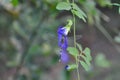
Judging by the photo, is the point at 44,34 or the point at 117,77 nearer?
the point at 44,34

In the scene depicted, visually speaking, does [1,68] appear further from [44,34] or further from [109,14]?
[109,14]

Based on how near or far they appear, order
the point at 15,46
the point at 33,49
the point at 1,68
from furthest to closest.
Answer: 1. the point at 1,68
2. the point at 15,46
3. the point at 33,49

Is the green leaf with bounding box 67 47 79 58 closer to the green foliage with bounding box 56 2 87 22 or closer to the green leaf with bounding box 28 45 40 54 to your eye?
the green foliage with bounding box 56 2 87 22

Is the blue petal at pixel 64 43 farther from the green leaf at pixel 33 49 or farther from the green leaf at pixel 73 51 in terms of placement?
the green leaf at pixel 33 49

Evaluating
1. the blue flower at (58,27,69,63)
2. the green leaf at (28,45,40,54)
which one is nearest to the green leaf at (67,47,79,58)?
the blue flower at (58,27,69,63)

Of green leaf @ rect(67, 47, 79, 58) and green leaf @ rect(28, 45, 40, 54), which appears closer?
green leaf @ rect(67, 47, 79, 58)

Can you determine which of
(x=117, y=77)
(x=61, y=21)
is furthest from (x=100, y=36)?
(x=61, y=21)

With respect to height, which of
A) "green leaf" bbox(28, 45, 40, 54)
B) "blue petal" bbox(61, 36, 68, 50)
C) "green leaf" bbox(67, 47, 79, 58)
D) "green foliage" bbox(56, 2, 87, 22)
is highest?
"green foliage" bbox(56, 2, 87, 22)

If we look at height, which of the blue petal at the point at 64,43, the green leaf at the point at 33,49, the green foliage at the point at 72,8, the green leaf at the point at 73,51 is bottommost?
the green leaf at the point at 33,49

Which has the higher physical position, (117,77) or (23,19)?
(23,19)

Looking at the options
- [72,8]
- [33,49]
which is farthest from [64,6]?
[33,49]

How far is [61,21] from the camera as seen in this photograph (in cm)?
264

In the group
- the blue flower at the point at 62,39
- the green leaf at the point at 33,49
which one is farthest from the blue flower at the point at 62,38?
the green leaf at the point at 33,49

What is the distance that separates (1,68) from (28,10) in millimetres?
512
